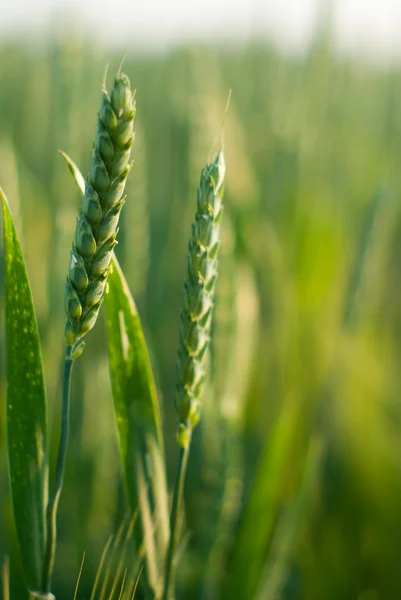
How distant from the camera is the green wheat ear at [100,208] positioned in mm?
302

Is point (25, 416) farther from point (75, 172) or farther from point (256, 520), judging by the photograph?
point (256, 520)

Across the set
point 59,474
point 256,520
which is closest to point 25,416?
point 59,474

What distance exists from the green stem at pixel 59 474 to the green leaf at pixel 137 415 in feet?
0.21

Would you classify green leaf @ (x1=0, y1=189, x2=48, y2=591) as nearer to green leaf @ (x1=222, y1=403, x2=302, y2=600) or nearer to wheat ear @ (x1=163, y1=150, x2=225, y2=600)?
wheat ear @ (x1=163, y1=150, x2=225, y2=600)

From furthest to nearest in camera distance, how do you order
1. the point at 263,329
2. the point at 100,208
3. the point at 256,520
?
1. the point at 263,329
2. the point at 256,520
3. the point at 100,208

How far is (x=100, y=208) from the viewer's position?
1.02 ft

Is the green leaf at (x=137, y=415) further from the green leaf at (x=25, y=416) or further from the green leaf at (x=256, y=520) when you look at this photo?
the green leaf at (x=256, y=520)

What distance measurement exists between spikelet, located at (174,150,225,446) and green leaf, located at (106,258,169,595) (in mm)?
46

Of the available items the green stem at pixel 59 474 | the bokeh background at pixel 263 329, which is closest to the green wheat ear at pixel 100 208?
the green stem at pixel 59 474

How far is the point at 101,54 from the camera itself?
1474 millimetres

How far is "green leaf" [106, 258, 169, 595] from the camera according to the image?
415 millimetres

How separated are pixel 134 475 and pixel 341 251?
1.04m

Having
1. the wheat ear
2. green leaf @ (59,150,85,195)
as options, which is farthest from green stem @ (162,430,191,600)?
green leaf @ (59,150,85,195)

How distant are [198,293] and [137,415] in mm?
116
